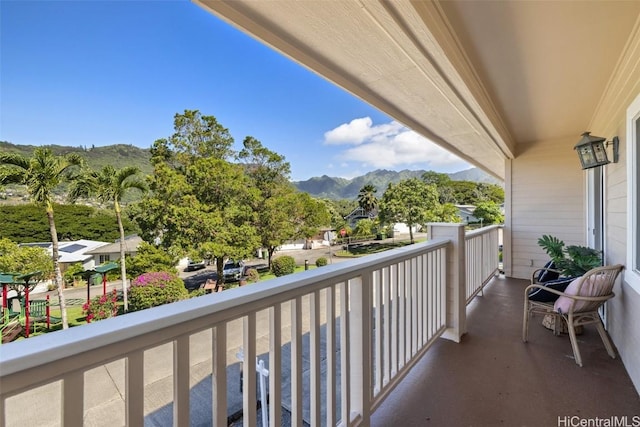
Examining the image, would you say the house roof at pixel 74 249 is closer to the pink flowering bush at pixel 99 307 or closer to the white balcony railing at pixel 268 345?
the pink flowering bush at pixel 99 307

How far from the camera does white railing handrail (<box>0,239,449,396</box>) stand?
1.71ft

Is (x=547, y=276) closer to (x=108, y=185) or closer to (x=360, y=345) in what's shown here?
(x=360, y=345)

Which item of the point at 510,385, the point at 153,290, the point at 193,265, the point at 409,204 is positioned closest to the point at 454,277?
the point at 510,385

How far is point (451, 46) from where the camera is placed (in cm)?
181

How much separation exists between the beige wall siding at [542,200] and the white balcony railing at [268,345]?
3.15 metres

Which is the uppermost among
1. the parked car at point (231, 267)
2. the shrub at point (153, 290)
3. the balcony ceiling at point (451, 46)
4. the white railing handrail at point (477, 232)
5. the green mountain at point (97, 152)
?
the balcony ceiling at point (451, 46)

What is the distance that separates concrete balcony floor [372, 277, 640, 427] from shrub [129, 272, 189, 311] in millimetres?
4243

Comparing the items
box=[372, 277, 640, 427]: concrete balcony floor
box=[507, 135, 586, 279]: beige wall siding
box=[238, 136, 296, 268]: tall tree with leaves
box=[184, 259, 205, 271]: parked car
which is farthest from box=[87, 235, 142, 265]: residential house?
box=[238, 136, 296, 268]: tall tree with leaves

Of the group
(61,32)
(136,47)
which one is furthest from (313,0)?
(136,47)

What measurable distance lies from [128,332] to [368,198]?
86.3ft

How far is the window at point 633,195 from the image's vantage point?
6.51 feet

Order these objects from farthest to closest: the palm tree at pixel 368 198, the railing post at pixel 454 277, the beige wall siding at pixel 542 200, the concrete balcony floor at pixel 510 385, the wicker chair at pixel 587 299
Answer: the palm tree at pixel 368 198 → the beige wall siding at pixel 542 200 → the railing post at pixel 454 277 → the wicker chair at pixel 587 299 → the concrete balcony floor at pixel 510 385

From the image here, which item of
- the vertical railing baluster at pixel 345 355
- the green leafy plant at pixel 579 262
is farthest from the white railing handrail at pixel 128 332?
the green leafy plant at pixel 579 262

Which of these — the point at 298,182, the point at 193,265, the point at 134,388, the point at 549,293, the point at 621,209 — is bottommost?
the point at 193,265
